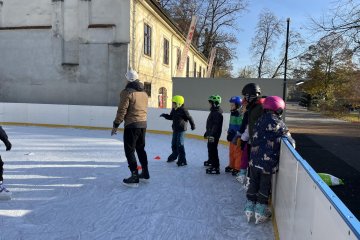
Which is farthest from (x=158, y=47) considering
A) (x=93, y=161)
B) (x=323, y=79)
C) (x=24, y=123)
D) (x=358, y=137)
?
(x=323, y=79)

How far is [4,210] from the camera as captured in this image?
372 cm

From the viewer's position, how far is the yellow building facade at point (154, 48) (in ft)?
50.4

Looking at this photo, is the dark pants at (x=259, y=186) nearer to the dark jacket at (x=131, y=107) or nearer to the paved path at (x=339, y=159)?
the paved path at (x=339, y=159)

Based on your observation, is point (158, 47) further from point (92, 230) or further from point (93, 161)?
point (92, 230)

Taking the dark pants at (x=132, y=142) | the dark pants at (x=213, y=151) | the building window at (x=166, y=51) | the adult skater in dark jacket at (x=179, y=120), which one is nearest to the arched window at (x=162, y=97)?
the building window at (x=166, y=51)

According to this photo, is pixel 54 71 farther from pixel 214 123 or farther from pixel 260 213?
pixel 260 213

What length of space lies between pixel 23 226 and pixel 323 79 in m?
36.7

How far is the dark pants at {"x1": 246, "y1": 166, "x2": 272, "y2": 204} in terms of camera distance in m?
Answer: 3.40

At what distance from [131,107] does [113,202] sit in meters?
1.34

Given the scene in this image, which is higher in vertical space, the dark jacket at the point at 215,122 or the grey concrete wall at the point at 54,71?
the grey concrete wall at the point at 54,71

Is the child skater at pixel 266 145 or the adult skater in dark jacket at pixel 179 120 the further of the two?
the adult skater in dark jacket at pixel 179 120

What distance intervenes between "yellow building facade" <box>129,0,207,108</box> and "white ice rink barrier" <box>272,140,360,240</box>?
42.5 ft

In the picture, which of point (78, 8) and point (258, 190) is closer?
point (258, 190)

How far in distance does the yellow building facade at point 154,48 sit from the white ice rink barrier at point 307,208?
12960 millimetres
